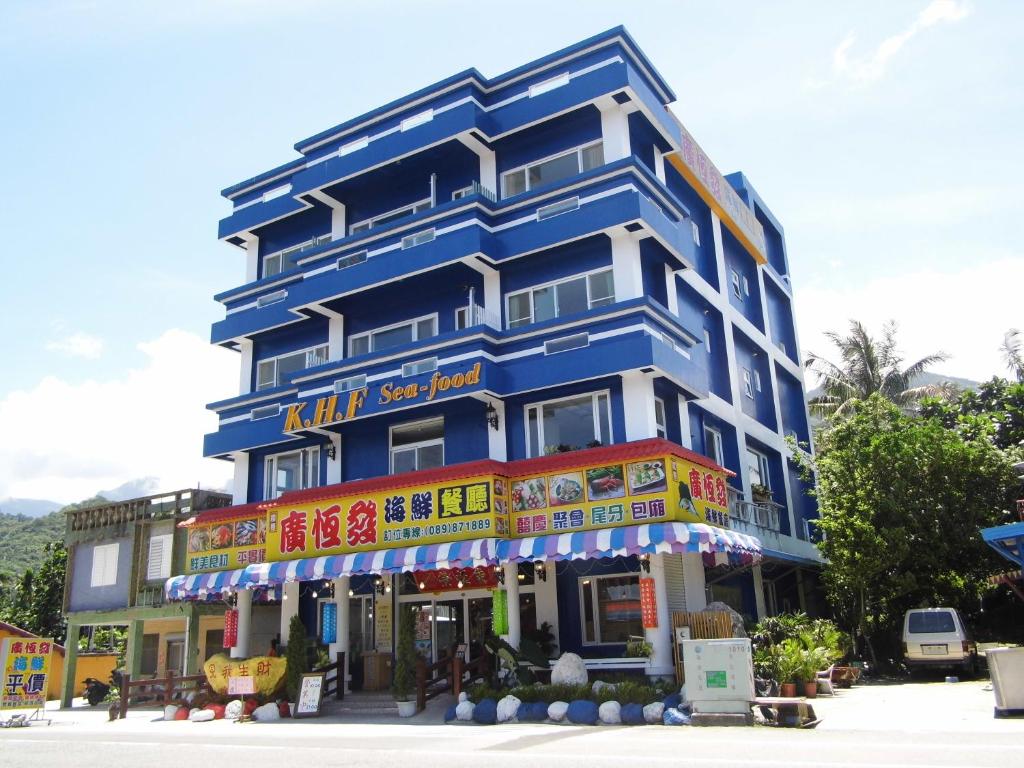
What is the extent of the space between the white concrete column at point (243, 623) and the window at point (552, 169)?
14915 millimetres

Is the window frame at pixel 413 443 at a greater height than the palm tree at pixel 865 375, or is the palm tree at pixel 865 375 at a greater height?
the palm tree at pixel 865 375

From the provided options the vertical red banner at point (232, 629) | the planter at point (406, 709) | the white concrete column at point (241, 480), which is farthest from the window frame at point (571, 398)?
the white concrete column at point (241, 480)

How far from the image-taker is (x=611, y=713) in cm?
1778

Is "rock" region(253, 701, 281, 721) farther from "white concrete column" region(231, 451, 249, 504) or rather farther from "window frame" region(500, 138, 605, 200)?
"window frame" region(500, 138, 605, 200)

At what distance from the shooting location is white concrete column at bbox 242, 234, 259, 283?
1308 inches

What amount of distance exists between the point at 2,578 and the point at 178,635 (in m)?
29.3

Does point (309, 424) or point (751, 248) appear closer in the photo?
point (309, 424)

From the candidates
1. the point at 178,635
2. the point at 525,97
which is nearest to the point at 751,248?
the point at 525,97

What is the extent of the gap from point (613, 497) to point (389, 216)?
1387 cm

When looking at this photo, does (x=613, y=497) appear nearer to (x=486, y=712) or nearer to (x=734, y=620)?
(x=734, y=620)

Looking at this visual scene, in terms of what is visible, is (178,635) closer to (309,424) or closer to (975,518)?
(309,424)

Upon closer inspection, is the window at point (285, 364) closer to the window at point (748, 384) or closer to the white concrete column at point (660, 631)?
the white concrete column at point (660, 631)

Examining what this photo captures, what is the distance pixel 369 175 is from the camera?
29.4 meters

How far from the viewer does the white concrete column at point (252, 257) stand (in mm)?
33219
